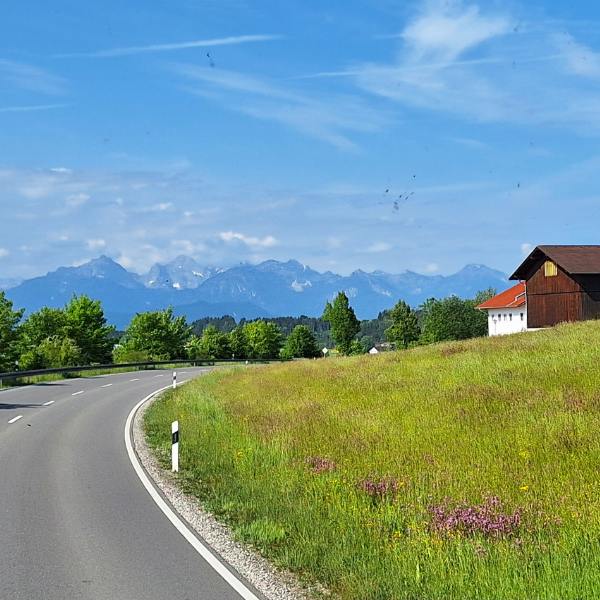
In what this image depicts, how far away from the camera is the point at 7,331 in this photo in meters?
85.6

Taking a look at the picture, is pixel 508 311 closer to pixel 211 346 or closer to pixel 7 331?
pixel 7 331

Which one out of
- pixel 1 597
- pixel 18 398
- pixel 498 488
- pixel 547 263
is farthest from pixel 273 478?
pixel 547 263

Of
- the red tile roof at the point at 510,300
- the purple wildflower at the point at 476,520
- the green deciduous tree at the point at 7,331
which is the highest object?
the red tile roof at the point at 510,300

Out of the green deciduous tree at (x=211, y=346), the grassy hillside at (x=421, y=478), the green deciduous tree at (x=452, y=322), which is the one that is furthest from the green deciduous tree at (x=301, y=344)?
the grassy hillside at (x=421, y=478)

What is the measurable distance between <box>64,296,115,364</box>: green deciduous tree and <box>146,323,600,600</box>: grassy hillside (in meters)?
84.3

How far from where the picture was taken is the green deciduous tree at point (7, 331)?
3339 inches

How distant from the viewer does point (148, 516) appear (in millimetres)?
9898

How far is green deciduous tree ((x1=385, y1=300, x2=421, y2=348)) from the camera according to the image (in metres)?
142

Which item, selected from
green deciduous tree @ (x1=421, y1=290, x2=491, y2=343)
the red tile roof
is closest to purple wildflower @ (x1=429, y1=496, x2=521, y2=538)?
the red tile roof

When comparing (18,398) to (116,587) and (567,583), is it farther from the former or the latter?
(567,583)

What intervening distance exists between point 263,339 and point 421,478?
129444mm

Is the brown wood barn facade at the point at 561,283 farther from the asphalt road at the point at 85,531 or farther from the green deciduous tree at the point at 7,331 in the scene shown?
the green deciduous tree at the point at 7,331

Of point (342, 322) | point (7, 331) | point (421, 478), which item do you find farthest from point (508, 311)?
point (421, 478)

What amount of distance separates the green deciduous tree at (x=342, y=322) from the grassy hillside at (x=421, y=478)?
358ft
